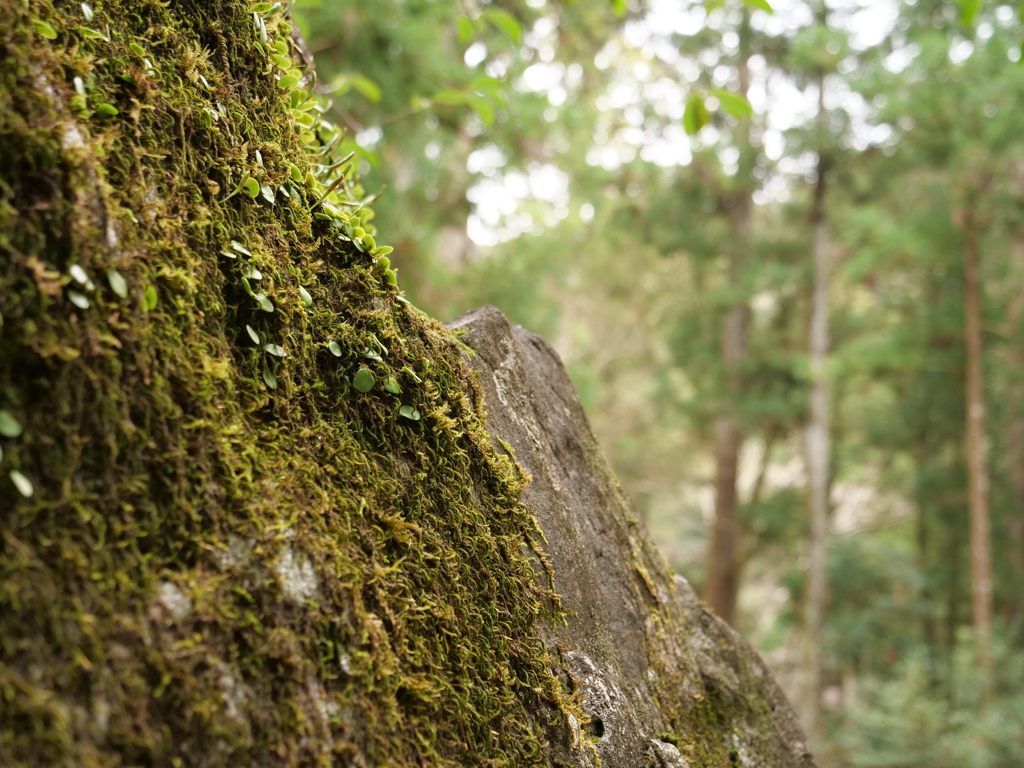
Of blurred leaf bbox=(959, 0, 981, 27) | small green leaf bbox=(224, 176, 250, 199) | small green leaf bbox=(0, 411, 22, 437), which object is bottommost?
small green leaf bbox=(0, 411, 22, 437)

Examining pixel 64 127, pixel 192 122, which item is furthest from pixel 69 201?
pixel 192 122

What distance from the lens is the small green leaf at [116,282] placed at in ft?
3.61

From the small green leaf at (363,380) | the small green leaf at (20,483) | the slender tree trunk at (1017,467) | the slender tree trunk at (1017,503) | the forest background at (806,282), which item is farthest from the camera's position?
the slender tree trunk at (1017,503)

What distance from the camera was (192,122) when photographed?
1411mm

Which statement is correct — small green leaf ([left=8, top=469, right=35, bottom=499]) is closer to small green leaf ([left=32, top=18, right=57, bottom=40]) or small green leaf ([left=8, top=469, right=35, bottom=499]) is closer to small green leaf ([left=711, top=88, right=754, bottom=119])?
small green leaf ([left=32, top=18, right=57, bottom=40])

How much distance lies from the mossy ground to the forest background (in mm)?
4689

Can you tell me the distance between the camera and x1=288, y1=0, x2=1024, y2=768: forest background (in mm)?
8461

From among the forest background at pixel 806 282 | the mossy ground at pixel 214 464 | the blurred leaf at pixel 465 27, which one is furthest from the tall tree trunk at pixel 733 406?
the mossy ground at pixel 214 464

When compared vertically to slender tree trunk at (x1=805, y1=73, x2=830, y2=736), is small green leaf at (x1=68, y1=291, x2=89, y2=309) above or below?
below

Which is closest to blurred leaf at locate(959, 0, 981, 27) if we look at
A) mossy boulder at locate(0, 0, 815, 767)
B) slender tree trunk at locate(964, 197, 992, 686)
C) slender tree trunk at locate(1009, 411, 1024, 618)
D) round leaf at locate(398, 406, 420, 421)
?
mossy boulder at locate(0, 0, 815, 767)

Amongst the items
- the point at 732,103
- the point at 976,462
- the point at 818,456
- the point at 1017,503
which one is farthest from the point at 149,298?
the point at 1017,503

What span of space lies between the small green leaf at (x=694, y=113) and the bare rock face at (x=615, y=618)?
2.62 feet

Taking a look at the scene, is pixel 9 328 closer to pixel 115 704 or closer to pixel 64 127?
pixel 64 127

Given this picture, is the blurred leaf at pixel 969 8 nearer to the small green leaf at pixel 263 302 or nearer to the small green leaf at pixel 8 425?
the small green leaf at pixel 263 302
